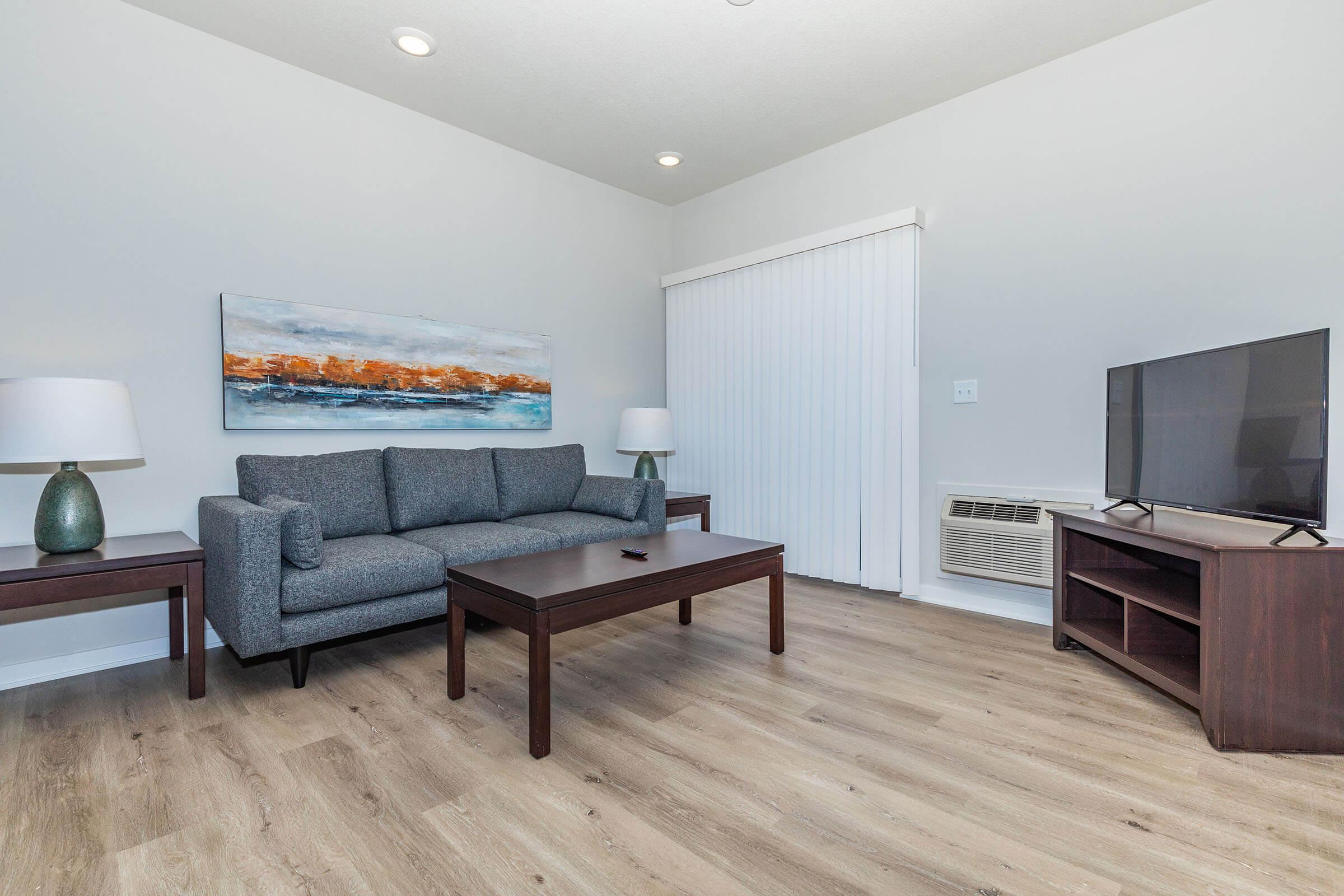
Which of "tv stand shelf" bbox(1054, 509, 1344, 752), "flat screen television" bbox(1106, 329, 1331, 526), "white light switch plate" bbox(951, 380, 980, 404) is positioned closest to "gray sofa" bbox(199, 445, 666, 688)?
"white light switch plate" bbox(951, 380, 980, 404)

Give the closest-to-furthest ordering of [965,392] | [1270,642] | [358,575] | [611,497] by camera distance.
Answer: [1270,642]
[358,575]
[965,392]
[611,497]

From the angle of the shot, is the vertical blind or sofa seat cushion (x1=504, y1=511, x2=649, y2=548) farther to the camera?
the vertical blind

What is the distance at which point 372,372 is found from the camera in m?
3.29

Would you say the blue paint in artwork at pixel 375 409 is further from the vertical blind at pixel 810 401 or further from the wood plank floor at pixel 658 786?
the vertical blind at pixel 810 401

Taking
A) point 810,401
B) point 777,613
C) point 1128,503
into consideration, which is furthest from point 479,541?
point 1128,503

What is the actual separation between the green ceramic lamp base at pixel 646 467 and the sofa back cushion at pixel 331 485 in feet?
5.36

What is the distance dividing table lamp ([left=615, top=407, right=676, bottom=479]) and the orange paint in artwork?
614mm

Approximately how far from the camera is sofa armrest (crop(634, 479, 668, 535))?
Answer: 11.9 ft

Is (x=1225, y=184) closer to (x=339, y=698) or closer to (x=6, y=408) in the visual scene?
(x=339, y=698)

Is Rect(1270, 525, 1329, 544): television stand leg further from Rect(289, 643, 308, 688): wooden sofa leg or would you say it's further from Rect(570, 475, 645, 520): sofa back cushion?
Rect(289, 643, 308, 688): wooden sofa leg

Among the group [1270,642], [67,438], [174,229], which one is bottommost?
[1270,642]

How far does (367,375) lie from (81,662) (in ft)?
5.42

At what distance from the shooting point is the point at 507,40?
9.22ft

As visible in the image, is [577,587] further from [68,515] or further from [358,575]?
[68,515]
